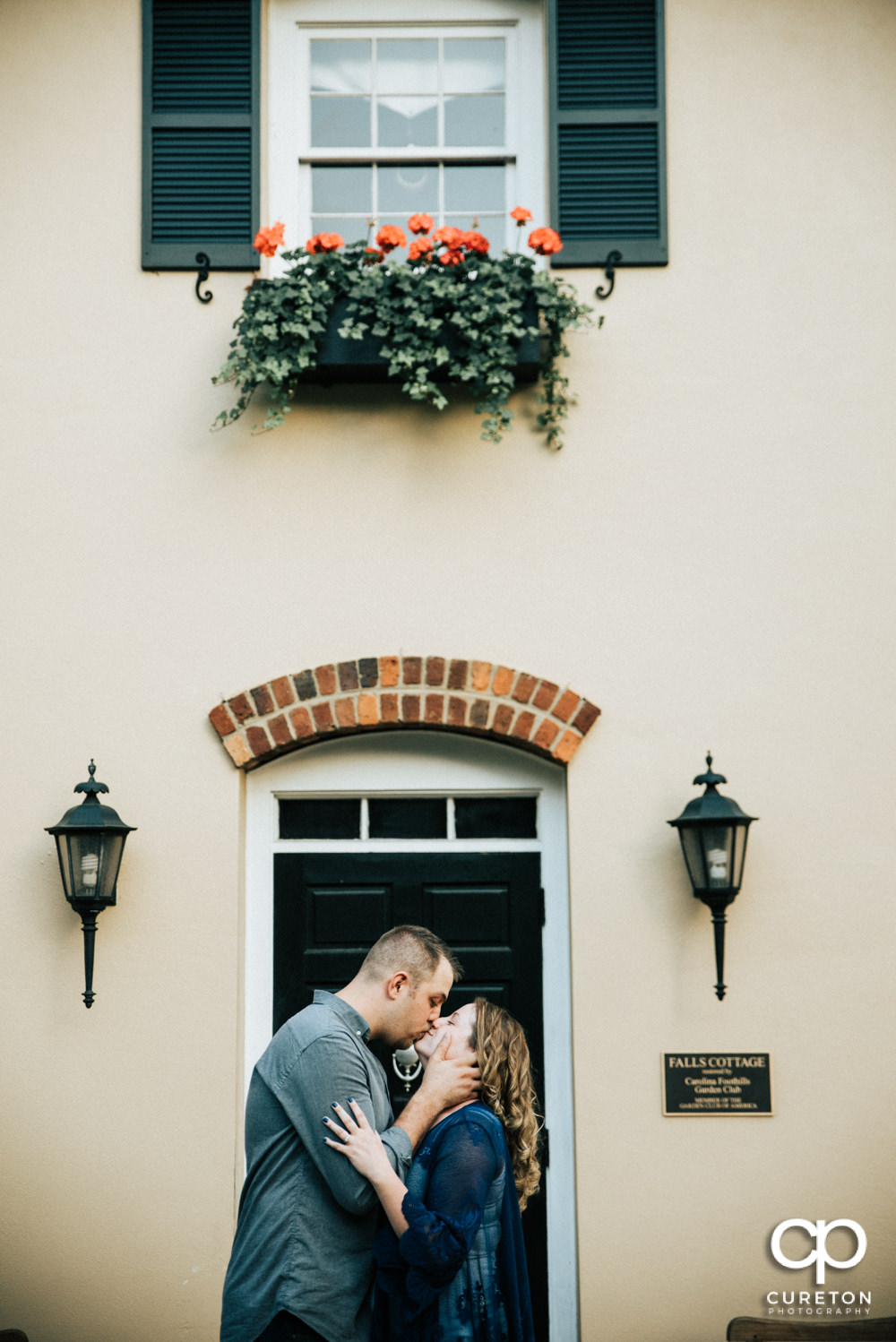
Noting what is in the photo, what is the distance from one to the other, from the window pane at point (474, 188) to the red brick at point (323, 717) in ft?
7.31

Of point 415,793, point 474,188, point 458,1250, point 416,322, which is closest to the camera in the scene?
point 458,1250

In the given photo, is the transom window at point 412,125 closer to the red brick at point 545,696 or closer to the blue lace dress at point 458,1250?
the red brick at point 545,696

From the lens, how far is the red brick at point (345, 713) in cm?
465

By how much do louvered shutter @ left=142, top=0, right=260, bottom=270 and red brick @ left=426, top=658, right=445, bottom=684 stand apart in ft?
5.87

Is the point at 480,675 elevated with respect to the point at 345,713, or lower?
elevated

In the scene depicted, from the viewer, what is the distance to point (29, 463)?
15.9 feet

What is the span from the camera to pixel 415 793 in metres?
4.87

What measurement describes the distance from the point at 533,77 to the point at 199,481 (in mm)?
2292

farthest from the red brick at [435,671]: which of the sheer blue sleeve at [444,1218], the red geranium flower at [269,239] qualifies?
the sheer blue sleeve at [444,1218]

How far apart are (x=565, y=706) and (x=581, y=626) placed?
332mm

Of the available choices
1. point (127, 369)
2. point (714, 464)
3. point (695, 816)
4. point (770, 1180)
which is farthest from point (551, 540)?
point (770, 1180)

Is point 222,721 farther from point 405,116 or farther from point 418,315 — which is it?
point 405,116

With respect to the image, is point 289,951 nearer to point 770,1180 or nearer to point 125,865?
point 125,865

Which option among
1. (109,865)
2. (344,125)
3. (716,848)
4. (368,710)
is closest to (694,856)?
(716,848)
